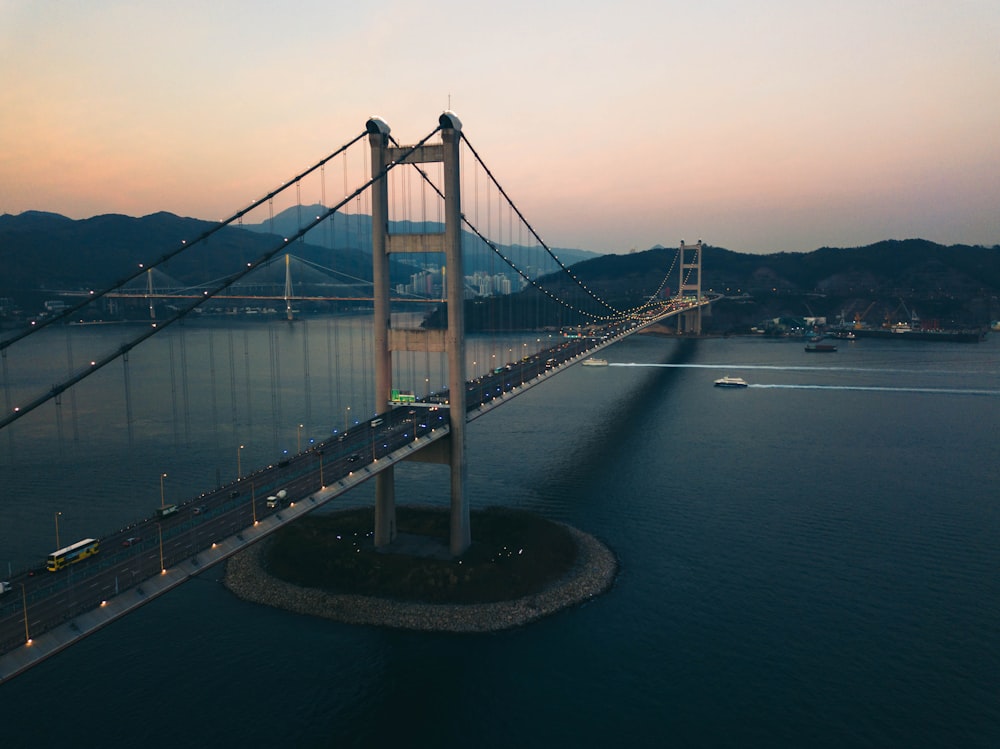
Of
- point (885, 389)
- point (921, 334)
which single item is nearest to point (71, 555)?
point (885, 389)

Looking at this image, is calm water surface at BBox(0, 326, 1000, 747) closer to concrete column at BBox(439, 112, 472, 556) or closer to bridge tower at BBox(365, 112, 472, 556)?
bridge tower at BBox(365, 112, 472, 556)

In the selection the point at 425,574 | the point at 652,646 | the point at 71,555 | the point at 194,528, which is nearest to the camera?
the point at 71,555

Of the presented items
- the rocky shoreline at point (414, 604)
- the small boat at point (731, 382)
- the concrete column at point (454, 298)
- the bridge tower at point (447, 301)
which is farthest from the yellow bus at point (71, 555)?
the small boat at point (731, 382)

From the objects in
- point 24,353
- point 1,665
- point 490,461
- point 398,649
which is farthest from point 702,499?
point 24,353

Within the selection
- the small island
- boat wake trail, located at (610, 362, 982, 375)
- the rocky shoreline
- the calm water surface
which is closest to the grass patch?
the small island

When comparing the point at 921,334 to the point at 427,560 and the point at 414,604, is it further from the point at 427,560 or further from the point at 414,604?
the point at 414,604

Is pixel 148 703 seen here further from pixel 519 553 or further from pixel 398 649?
pixel 519 553
